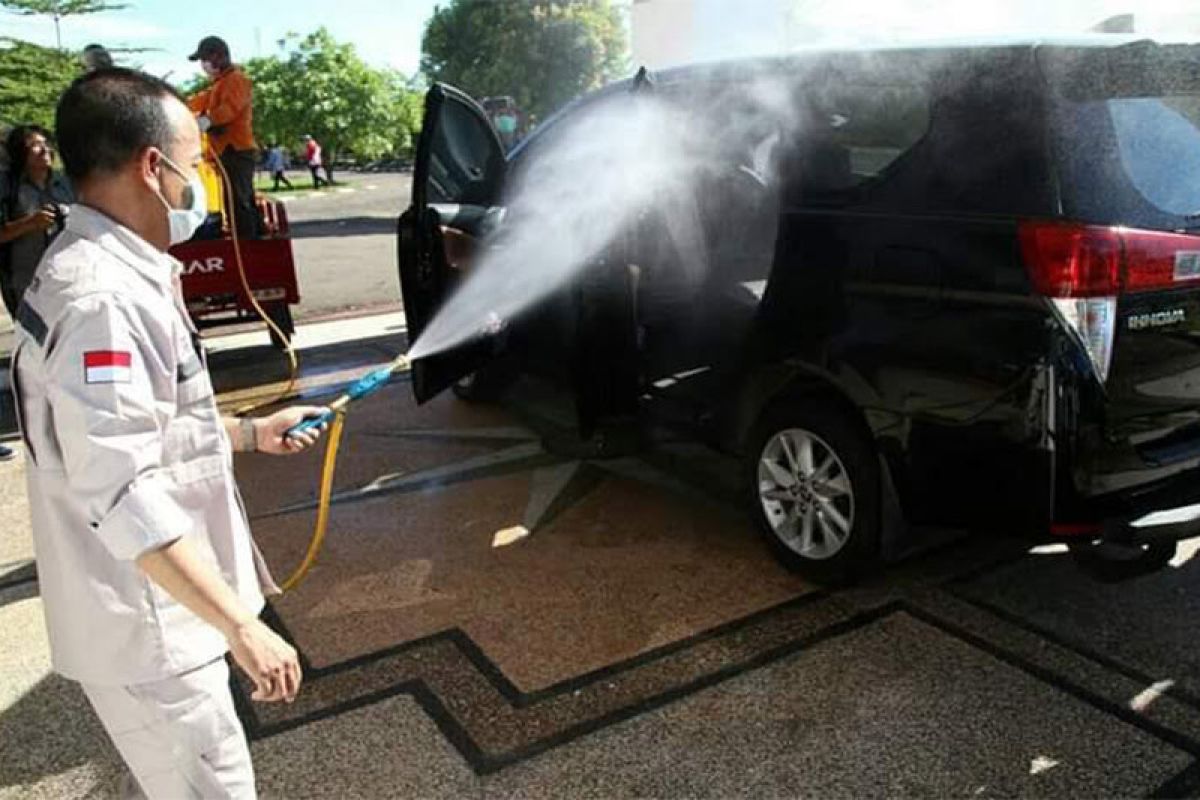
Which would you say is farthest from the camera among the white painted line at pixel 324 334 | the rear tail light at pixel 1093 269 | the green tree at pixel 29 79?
the green tree at pixel 29 79

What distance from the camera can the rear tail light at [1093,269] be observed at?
2.48 meters

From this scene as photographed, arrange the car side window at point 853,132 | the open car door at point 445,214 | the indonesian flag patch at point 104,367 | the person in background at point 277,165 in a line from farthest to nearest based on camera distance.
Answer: the person in background at point 277,165 < the open car door at point 445,214 < the car side window at point 853,132 < the indonesian flag patch at point 104,367

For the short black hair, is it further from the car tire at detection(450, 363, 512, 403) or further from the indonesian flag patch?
the car tire at detection(450, 363, 512, 403)

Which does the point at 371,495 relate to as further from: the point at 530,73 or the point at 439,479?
the point at 530,73

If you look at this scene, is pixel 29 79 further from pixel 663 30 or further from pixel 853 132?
pixel 853 132

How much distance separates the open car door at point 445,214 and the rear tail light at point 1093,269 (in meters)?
2.48

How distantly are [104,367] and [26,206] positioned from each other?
4883 millimetres

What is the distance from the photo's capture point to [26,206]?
5402mm

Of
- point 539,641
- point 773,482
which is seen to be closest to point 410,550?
point 539,641

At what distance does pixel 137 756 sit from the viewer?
5.36ft

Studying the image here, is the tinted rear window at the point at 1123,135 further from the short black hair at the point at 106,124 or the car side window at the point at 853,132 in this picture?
the short black hair at the point at 106,124

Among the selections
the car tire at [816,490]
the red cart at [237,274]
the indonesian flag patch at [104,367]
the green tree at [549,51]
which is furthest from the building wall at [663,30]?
the green tree at [549,51]

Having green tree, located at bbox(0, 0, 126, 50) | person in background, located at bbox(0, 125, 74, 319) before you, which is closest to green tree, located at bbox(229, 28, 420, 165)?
green tree, located at bbox(0, 0, 126, 50)

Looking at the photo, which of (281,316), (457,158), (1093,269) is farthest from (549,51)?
(1093,269)
